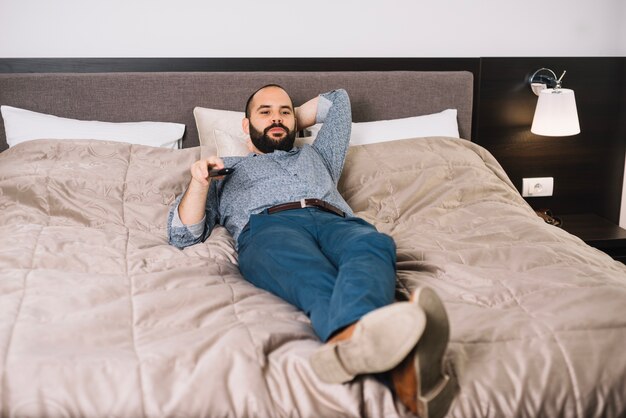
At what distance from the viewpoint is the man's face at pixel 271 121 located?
7.29 ft

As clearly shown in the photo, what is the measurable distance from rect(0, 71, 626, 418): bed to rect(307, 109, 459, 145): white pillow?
3.5 inches

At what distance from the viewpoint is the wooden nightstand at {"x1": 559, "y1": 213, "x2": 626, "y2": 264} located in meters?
2.72

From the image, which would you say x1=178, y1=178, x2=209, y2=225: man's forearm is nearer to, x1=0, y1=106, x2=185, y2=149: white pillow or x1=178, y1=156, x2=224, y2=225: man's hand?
x1=178, y1=156, x2=224, y2=225: man's hand

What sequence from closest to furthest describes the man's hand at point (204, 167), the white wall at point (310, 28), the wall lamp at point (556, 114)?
1. the man's hand at point (204, 167)
2. the white wall at point (310, 28)
3. the wall lamp at point (556, 114)

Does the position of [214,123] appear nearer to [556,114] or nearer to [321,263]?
[321,263]

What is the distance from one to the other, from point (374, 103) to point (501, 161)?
75cm

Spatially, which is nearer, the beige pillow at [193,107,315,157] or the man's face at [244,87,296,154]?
the man's face at [244,87,296,154]

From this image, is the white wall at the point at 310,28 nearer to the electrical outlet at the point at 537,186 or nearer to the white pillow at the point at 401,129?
the white pillow at the point at 401,129

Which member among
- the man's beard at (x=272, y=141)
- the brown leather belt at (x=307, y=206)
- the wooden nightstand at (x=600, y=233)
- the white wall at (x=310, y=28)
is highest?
the white wall at (x=310, y=28)

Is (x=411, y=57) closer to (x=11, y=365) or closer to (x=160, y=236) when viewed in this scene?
(x=160, y=236)

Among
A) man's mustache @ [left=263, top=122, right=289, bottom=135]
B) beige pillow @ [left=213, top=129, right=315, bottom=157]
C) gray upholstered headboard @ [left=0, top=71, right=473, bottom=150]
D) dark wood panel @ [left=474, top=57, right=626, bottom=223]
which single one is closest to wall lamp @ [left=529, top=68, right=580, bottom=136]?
dark wood panel @ [left=474, top=57, right=626, bottom=223]

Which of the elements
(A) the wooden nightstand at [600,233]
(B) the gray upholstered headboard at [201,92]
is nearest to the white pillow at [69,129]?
(B) the gray upholstered headboard at [201,92]

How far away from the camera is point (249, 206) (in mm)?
→ 2012

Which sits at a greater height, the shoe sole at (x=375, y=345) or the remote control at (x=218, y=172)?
the remote control at (x=218, y=172)
